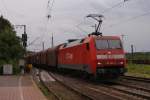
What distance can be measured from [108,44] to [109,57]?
1.10 meters

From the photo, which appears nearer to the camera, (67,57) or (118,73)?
(118,73)

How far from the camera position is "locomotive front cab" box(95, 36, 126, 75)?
24.0 m

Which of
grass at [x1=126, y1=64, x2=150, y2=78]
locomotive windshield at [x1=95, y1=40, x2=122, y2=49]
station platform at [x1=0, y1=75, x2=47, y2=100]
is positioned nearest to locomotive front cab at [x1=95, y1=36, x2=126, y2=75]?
locomotive windshield at [x1=95, y1=40, x2=122, y2=49]

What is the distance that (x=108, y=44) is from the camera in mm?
25062

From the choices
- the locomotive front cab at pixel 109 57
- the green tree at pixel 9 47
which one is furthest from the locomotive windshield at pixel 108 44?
the green tree at pixel 9 47

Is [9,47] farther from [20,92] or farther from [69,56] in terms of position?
[20,92]

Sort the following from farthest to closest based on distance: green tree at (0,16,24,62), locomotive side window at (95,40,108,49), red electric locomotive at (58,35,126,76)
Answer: green tree at (0,16,24,62) < locomotive side window at (95,40,108,49) < red electric locomotive at (58,35,126,76)

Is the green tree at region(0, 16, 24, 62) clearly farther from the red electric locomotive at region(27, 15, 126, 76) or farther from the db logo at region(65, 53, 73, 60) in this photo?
the red electric locomotive at region(27, 15, 126, 76)

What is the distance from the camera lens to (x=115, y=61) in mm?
24344

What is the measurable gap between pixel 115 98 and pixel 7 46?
95.7 ft

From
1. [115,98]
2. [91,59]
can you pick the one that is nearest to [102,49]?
[91,59]

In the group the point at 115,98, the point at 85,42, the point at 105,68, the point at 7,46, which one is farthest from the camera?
the point at 7,46

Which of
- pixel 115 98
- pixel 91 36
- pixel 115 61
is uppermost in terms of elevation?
pixel 91 36

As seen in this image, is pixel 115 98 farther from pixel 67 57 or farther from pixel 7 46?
pixel 7 46
